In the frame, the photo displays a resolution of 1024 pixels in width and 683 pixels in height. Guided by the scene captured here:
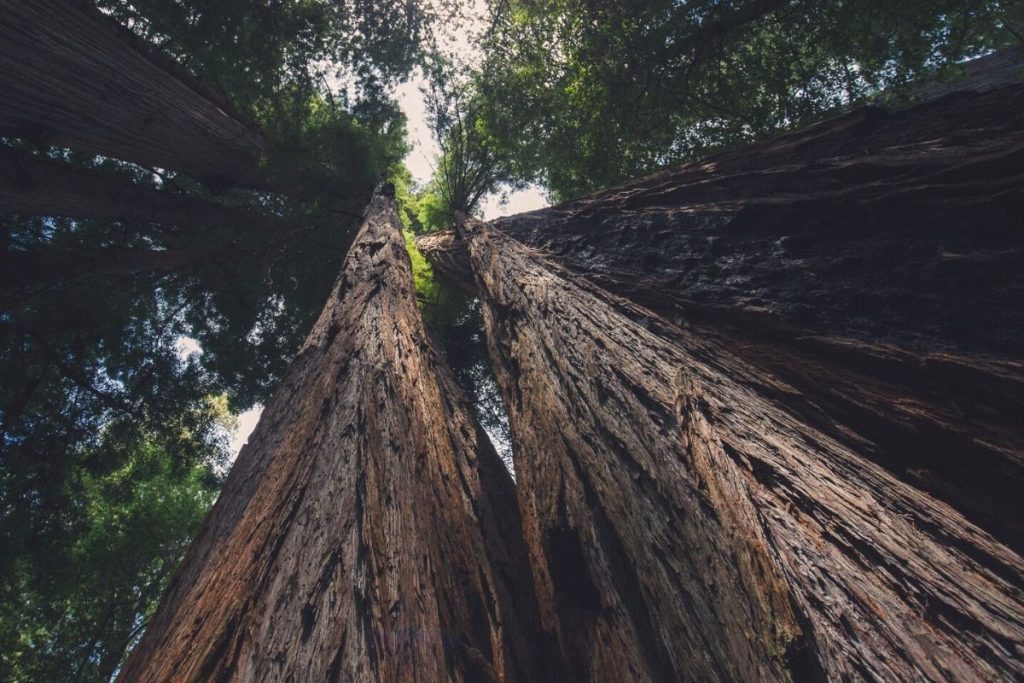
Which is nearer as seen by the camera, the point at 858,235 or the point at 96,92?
the point at 858,235

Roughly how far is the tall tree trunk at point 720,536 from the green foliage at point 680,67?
398cm

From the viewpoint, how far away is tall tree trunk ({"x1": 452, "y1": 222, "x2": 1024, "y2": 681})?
1.33 m

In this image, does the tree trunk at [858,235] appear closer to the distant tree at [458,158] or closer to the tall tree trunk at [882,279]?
the tall tree trunk at [882,279]

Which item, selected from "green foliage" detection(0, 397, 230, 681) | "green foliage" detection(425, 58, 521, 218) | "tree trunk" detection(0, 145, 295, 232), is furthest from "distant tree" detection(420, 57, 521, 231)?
"green foliage" detection(0, 397, 230, 681)

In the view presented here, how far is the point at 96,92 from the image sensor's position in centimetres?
398

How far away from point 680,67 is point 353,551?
6387mm

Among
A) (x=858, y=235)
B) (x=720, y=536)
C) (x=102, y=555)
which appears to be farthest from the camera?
(x=102, y=555)

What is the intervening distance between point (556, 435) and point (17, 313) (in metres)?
5.99

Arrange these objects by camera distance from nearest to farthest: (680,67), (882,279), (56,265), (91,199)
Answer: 1. (882,279)
2. (91,199)
3. (56,265)
4. (680,67)

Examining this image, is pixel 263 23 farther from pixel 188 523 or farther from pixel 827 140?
pixel 188 523

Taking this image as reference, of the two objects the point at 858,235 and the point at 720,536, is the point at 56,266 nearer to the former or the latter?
the point at 720,536

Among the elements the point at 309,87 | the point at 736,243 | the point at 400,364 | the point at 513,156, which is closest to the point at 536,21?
the point at 513,156

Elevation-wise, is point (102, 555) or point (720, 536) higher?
point (720, 536)

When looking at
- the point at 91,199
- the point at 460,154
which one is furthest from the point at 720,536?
the point at 460,154
